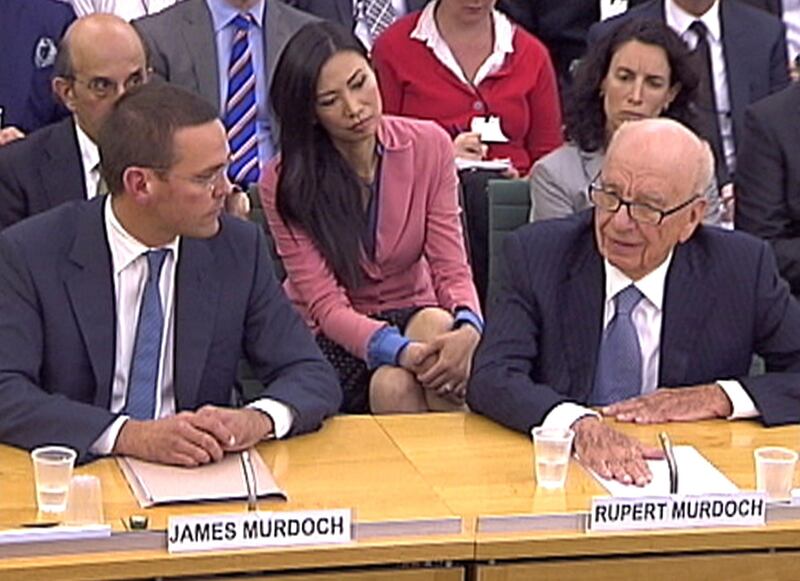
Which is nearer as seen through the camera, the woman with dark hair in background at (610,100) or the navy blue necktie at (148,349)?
the navy blue necktie at (148,349)

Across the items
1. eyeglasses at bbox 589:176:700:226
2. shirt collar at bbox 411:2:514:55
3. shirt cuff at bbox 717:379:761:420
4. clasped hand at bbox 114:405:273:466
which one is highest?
shirt collar at bbox 411:2:514:55

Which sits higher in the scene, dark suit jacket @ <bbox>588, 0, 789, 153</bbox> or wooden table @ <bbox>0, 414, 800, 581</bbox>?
dark suit jacket @ <bbox>588, 0, 789, 153</bbox>

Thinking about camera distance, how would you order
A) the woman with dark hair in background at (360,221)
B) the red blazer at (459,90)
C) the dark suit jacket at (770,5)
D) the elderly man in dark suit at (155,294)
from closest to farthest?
the elderly man in dark suit at (155,294) < the woman with dark hair in background at (360,221) < the red blazer at (459,90) < the dark suit jacket at (770,5)

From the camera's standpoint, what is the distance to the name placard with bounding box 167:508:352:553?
2688 millimetres

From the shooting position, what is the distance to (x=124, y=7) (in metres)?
5.57

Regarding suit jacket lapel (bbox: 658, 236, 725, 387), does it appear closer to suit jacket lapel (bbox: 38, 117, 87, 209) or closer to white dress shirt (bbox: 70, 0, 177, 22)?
suit jacket lapel (bbox: 38, 117, 87, 209)

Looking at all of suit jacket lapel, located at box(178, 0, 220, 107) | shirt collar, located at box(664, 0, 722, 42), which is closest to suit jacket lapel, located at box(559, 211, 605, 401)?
suit jacket lapel, located at box(178, 0, 220, 107)

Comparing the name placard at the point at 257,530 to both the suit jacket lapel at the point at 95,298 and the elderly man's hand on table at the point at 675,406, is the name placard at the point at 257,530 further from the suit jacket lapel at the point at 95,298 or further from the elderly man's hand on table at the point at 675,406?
the elderly man's hand on table at the point at 675,406

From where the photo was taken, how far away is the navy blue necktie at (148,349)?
3455 mm

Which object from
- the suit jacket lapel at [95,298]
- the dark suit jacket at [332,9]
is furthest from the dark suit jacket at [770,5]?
the suit jacket lapel at [95,298]

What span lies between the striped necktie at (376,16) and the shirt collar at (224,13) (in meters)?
0.63

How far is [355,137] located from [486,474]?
1.59 metres

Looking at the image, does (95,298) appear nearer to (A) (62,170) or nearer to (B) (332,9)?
(A) (62,170)

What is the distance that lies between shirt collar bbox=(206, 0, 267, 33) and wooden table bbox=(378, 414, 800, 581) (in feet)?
7.77
